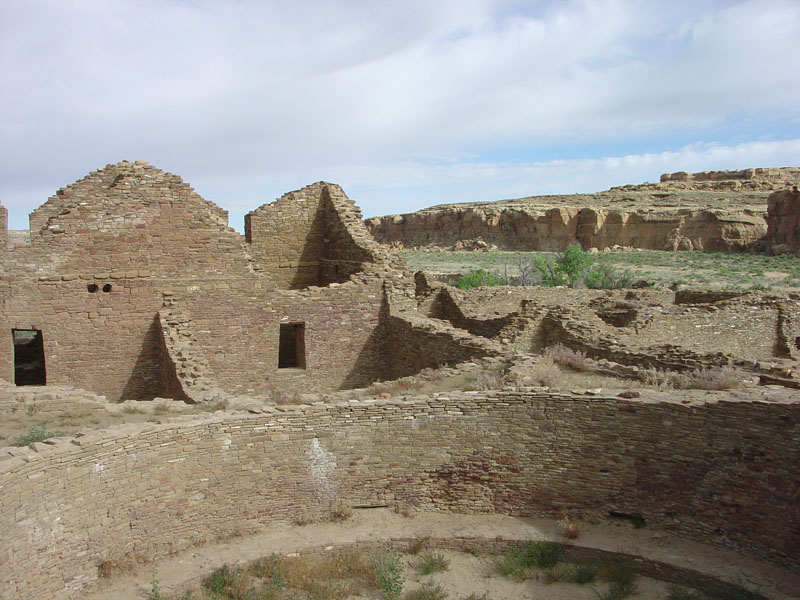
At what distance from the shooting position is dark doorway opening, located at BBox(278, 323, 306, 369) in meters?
12.0

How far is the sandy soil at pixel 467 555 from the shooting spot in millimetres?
6980

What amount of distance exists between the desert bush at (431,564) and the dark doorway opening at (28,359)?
726 cm

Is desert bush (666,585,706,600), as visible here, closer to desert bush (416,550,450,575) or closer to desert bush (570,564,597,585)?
desert bush (570,564,597,585)

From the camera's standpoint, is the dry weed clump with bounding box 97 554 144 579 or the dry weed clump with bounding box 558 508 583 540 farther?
the dry weed clump with bounding box 558 508 583 540

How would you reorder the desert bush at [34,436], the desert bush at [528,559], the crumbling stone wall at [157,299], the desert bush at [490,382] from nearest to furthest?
1. the desert bush at [34,436]
2. the desert bush at [528,559]
3. the desert bush at [490,382]
4. the crumbling stone wall at [157,299]

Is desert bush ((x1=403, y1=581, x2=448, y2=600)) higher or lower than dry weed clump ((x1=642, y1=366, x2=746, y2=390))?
lower

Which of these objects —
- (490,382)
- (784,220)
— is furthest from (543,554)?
(784,220)

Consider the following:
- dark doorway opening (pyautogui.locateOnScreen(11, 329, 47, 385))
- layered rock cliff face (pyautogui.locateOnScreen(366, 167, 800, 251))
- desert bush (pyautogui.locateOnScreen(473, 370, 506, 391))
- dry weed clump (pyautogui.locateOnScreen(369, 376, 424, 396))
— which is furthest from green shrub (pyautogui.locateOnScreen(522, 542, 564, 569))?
layered rock cliff face (pyautogui.locateOnScreen(366, 167, 800, 251))

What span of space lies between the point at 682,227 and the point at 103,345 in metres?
62.3

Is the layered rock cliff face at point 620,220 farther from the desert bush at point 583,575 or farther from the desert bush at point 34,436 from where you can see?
the desert bush at point 34,436

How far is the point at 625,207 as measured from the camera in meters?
71.7

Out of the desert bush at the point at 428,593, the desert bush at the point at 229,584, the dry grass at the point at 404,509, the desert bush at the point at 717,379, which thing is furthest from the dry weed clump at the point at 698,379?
the desert bush at the point at 229,584

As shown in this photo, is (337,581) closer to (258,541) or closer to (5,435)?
(258,541)

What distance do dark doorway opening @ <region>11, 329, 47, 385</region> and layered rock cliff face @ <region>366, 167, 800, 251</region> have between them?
197ft
